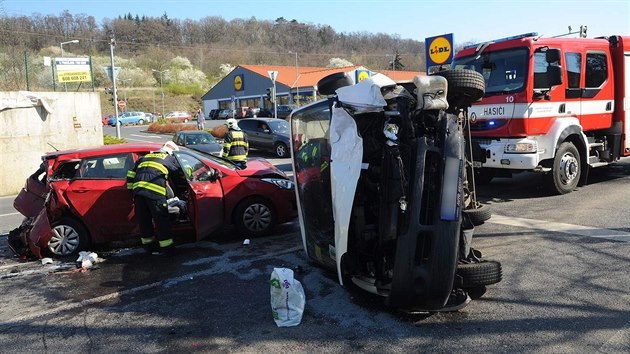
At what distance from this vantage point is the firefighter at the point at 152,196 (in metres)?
5.93

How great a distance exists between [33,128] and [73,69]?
17.9ft

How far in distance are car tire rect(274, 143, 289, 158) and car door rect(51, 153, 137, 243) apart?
12971 millimetres

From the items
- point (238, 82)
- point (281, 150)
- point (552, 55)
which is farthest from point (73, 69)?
point (238, 82)

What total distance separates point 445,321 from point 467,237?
2.31 feet

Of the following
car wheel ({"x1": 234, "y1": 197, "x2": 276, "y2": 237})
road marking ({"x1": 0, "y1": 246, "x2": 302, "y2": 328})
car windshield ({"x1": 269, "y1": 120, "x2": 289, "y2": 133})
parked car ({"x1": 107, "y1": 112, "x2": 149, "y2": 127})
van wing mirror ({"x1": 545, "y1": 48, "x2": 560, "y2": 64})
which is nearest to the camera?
road marking ({"x1": 0, "y1": 246, "x2": 302, "y2": 328})

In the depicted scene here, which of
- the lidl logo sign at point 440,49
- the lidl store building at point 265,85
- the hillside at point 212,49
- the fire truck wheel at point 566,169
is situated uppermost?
the hillside at point 212,49

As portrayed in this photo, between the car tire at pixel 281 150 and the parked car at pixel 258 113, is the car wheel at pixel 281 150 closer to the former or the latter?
the car tire at pixel 281 150

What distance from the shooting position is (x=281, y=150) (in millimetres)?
19703

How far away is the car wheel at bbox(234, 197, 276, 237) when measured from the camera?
265 inches

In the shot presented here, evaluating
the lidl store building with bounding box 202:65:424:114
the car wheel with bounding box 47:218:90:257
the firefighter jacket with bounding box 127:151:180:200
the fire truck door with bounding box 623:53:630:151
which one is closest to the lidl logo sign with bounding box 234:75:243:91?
the lidl store building with bounding box 202:65:424:114

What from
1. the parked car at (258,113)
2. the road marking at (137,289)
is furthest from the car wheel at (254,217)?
the parked car at (258,113)

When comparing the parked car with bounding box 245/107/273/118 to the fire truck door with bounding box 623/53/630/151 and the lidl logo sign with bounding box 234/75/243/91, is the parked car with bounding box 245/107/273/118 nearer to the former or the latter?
the lidl logo sign with bounding box 234/75/243/91

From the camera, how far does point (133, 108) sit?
7569cm

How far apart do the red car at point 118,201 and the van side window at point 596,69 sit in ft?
19.2
